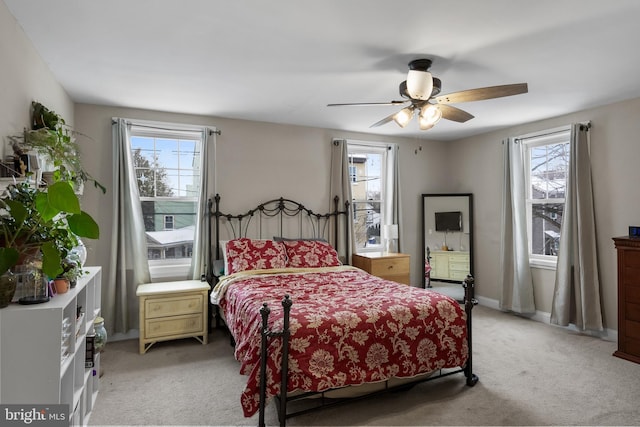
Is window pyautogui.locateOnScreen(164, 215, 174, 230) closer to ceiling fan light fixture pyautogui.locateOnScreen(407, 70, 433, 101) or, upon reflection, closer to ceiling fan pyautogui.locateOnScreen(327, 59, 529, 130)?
ceiling fan pyautogui.locateOnScreen(327, 59, 529, 130)

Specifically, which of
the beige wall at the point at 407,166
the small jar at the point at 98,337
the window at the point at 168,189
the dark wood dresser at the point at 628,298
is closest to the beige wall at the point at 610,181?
the beige wall at the point at 407,166

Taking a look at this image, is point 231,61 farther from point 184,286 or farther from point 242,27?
point 184,286

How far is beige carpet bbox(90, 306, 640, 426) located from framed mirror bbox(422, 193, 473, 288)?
169 cm

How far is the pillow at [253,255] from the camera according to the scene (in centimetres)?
374

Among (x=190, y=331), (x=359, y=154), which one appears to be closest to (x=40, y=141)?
(x=190, y=331)

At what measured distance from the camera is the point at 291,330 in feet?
7.13

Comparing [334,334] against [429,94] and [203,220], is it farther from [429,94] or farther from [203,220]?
[203,220]

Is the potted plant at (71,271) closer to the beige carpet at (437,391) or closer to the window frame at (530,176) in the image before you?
the beige carpet at (437,391)

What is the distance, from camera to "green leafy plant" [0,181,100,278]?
4.97 ft

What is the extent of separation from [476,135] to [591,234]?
209 centimetres

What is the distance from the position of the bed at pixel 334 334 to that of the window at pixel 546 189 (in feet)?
7.79

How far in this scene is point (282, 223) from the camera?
4.61 meters

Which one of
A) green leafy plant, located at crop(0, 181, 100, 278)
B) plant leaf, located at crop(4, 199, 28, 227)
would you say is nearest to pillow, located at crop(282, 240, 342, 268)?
green leafy plant, located at crop(0, 181, 100, 278)

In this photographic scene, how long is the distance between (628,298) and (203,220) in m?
4.38
